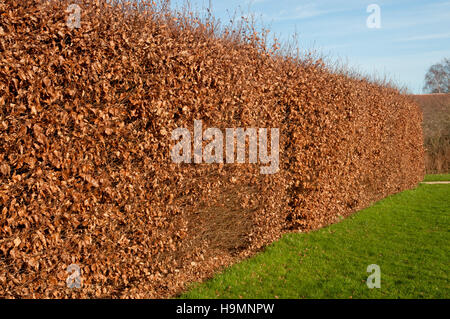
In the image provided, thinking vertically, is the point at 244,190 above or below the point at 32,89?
below

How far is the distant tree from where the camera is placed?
4297 centimetres

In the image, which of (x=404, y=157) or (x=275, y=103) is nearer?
(x=275, y=103)

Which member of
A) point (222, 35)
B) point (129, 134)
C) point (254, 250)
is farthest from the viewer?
point (254, 250)

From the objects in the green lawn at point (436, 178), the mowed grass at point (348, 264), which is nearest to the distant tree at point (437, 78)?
the green lawn at point (436, 178)

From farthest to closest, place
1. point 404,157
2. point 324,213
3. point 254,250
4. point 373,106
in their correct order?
point 404,157
point 373,106
point 324,213
point 254,250

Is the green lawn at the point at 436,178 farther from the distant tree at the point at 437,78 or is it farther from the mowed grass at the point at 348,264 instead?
the distant tree at the point at 437,78

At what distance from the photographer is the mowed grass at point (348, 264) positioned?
5.03 m

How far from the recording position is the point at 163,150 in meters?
A: 4.61

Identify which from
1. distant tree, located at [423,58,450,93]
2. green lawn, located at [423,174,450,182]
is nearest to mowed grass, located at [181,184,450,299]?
green lawn, located at [423,174,450,182]

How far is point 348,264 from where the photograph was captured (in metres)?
6.11

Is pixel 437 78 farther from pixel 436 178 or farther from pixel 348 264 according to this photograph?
pixel 348 264

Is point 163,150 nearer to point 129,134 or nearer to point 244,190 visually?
point 129,134

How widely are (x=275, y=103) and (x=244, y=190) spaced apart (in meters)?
1.73
